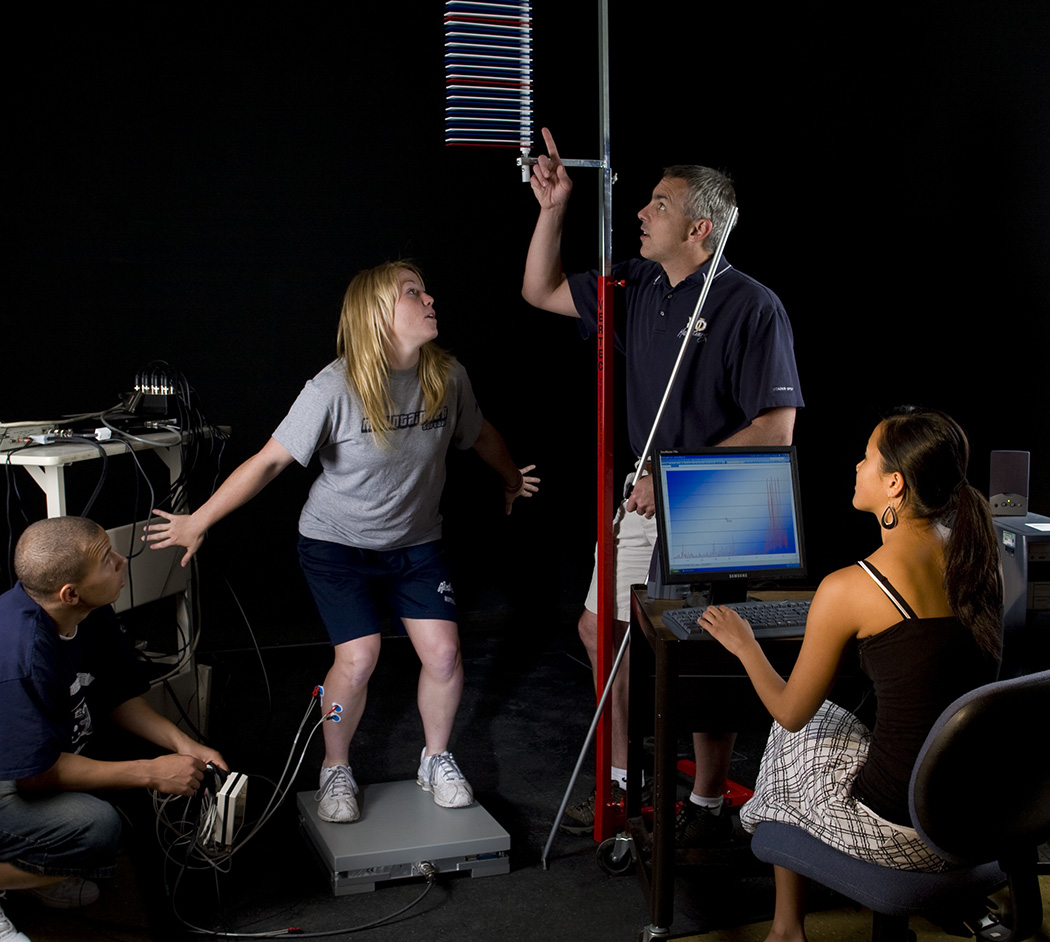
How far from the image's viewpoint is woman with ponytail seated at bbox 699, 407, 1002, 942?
1606 mm

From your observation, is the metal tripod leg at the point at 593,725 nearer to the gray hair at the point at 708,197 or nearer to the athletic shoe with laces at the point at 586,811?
the athletic shoe with laces at the point at 586,811

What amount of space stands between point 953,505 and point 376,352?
4.85 feet

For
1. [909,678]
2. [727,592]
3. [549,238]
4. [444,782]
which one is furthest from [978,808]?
[549,238]

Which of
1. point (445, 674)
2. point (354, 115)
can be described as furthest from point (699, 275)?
point (354, 115)

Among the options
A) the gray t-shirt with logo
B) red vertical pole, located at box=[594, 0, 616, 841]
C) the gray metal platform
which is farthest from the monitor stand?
the gray t-shirt with logo

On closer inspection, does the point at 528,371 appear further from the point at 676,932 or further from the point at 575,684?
the point at 676,932

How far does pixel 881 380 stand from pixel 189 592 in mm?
2803

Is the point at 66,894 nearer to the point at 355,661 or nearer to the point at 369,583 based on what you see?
the point at 355,661

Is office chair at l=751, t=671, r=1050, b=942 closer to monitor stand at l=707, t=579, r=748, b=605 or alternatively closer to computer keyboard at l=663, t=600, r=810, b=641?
computer keyboard at l=663, t=600, r=810, b=641

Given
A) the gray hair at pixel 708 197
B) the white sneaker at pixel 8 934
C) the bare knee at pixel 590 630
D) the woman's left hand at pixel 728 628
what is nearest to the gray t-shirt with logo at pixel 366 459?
Answer: the bare knee at pixel 590 630

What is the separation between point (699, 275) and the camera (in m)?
2.65

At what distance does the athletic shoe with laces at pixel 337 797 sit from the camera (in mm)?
2496

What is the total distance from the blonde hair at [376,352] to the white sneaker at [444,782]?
867 mm

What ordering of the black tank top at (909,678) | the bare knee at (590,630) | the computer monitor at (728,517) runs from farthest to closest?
the bare knee at (590,630) → the computer monitor at (728,517) → the black tank top at (909,678)
